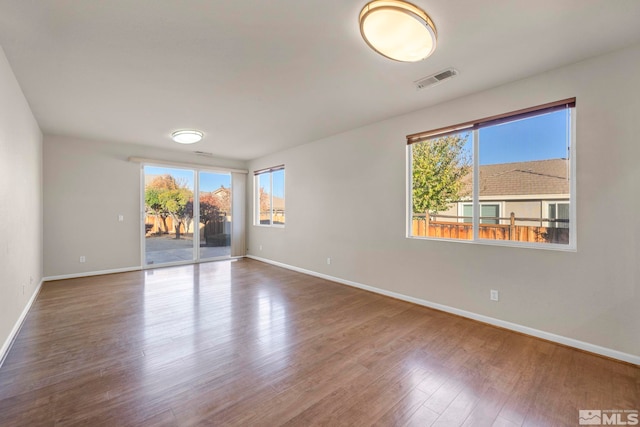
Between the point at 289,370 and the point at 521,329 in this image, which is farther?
the point at 521,329

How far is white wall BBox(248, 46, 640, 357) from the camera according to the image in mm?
2297

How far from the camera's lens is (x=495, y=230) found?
3.09 m

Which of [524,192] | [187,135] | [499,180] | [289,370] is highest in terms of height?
[187,135]

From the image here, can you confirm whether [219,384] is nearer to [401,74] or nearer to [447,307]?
[447,307]

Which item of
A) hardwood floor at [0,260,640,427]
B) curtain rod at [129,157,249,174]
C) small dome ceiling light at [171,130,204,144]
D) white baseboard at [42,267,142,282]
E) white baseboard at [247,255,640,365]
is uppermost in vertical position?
small dome ceiling light at [171,130,204,144]

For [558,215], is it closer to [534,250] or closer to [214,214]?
[534,250]

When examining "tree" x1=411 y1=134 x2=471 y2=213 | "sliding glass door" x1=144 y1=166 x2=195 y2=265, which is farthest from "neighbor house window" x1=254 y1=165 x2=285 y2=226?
"tree" x1=411 y1=134 x2=471 y2=213

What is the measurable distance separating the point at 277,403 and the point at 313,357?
1.97 ft

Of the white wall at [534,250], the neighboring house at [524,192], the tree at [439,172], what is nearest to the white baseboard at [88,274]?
the white wall at [534,250]

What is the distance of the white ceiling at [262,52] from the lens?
186 centimetres

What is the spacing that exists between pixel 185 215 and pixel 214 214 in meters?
0.69

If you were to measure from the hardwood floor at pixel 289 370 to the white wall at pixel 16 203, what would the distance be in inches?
13.5

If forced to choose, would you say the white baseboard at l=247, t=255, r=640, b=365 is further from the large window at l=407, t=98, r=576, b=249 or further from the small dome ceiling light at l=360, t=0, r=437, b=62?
the small dome ceiling light at l=360, t=0, r=437, b=62

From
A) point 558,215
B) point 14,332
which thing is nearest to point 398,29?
point 558,215
